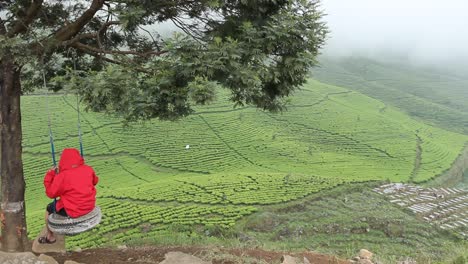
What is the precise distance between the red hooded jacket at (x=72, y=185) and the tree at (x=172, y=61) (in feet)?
2.60

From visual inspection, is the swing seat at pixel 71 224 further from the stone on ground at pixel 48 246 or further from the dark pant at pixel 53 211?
the stone on ground at pixel 48 246

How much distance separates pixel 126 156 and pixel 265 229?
72.4ft

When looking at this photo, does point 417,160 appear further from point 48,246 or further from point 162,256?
point 48,246

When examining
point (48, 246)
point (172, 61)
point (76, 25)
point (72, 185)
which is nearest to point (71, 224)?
point (72, 185)

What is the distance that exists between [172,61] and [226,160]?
41.8 m

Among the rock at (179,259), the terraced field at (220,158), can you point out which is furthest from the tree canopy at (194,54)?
the terraced field at (220,158)

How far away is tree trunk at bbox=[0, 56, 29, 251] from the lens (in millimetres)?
6156

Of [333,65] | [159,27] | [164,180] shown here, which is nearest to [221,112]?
[164,180]

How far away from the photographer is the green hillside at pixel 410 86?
9406 cm

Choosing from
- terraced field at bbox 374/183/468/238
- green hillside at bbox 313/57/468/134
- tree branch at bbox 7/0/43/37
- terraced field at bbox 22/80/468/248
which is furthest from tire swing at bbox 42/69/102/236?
green hillside at bbox 313/57/468/134

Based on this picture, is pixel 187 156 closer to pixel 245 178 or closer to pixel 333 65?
pixel 245 178

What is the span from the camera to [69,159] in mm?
5406

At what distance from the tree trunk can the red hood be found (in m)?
1.37

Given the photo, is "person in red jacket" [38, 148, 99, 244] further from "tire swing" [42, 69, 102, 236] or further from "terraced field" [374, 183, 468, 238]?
"terraced field" [374, 183, 468, 238]
